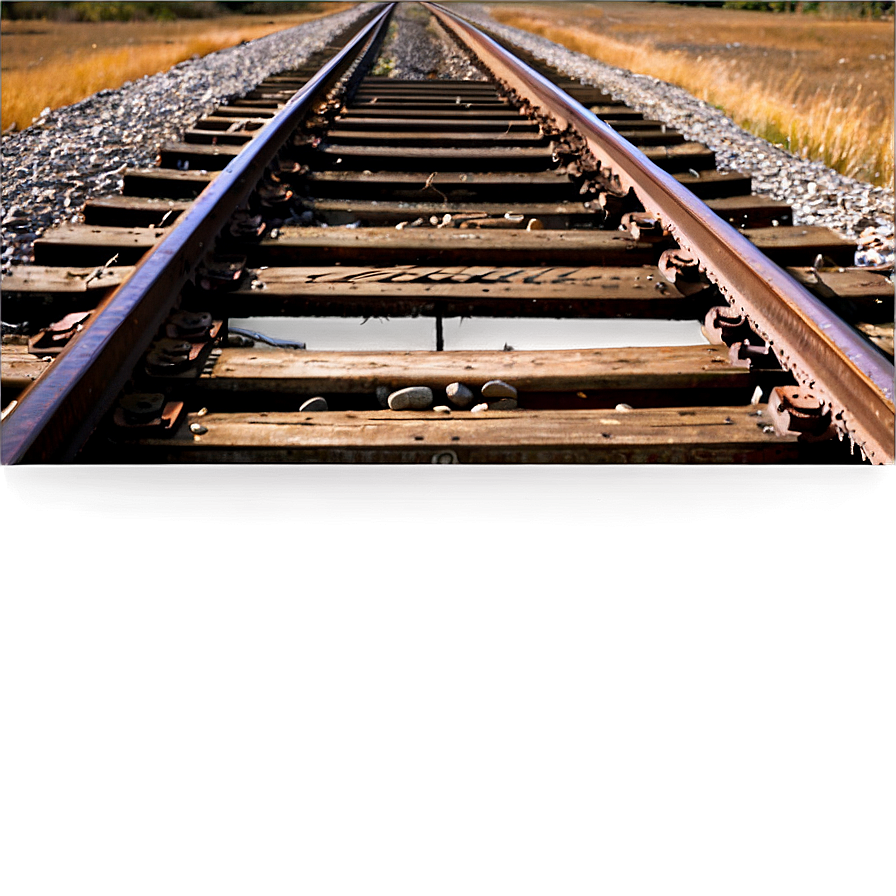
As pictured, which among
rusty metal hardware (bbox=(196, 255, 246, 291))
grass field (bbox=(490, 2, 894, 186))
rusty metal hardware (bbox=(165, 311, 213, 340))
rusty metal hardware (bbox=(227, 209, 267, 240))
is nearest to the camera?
rusty metal hardware (bbox=(165, 311, 213, 340))

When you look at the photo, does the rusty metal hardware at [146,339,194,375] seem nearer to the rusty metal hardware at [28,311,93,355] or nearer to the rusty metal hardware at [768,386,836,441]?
the rusty metal hardware at [28,311,93,355]

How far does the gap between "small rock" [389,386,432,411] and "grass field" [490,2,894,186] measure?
4535 millimetres

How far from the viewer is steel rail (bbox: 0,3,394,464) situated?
1550 mm

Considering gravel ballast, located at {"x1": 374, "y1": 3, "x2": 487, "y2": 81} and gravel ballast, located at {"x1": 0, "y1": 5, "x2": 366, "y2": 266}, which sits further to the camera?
gravel ballast, located at {"x1": 374, "y1": 3, "x2": 487, "y2": 81}

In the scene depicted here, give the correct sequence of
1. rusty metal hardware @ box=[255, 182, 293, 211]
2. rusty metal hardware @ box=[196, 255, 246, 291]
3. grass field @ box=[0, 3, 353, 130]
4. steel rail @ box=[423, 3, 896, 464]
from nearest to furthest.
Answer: steel rail @ box=[423, 3, 896, 464], rusty metal hardware @ box=[196, 255, 246, 291], rusty metal hardware @ box=[255, 182, 293, 211], grass field @ box=[0, 3, 353, 130]

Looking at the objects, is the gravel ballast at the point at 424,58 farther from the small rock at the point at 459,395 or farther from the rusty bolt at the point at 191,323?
the small rock at the point at 459,395

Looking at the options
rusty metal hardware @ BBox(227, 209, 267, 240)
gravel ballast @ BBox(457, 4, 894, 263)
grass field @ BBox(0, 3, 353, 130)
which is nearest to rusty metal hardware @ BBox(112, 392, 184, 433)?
rusty metal hardware @ BBox(227, 209, 267, 240)

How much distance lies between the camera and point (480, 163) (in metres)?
4.17

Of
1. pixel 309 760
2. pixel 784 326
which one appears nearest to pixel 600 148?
pixel 784 326

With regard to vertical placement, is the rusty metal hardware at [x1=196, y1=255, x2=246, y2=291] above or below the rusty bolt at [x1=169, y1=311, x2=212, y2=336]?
above

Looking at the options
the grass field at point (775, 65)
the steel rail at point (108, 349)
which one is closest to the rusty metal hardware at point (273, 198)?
the steel rail at point (108, 349)

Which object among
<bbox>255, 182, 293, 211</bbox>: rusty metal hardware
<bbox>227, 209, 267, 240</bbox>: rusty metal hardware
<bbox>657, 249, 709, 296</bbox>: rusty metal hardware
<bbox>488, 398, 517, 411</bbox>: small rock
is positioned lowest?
<bbox>488, 398, 517, 411</bbox>: small rock

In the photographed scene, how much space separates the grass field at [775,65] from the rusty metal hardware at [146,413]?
497cm

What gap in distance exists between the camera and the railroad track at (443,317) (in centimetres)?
171
